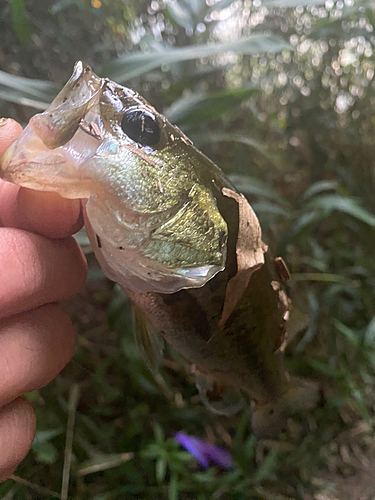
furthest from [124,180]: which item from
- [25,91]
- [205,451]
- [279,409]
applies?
[205,451]

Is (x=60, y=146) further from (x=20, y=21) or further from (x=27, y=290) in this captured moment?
(x=20, y=21)

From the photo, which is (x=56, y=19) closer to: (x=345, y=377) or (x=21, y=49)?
(x=21, y=49)

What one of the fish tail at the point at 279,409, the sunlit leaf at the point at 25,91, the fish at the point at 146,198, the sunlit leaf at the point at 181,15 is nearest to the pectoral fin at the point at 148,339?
the fish at the point at 146,198

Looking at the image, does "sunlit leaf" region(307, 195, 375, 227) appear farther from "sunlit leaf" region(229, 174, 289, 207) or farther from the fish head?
the fish head

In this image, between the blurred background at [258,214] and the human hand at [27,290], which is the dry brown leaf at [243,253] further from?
the blurred background at [258,214]

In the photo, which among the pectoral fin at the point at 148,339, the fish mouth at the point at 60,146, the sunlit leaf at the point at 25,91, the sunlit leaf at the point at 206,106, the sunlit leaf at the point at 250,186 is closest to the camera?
the fish mouth at the point at 60,146

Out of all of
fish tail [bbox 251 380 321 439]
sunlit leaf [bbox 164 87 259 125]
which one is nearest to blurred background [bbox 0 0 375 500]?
sunlit leaf [bbox 164 87 259 125]

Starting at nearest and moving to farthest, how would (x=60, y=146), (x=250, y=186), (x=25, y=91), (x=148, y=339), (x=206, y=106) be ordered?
1. (x=60, y=146)
2. (x=148, y=339)
3. (x=25, y=91)
4. (x=206, y=106)
5. (x=250, y=186)

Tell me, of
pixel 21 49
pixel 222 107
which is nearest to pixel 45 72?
pixel 21 49
